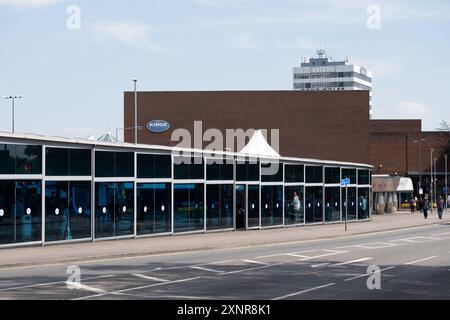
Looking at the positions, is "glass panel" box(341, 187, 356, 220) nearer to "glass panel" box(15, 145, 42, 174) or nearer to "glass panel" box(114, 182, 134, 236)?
"glass panel" box(114, 182, 134, 236)

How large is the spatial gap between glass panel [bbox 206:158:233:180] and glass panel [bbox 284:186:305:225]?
6006 millimetres

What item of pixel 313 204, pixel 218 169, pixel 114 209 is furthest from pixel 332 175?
pixel 114 209

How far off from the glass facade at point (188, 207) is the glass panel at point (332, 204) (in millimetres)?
14227

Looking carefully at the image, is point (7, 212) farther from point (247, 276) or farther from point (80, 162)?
point (247, 276)

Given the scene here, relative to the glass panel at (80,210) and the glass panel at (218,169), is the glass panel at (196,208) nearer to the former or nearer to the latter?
the glass panel at (218,169)

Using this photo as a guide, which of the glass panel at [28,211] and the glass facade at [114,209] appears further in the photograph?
the glass facade at [114,209]

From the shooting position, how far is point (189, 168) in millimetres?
37875

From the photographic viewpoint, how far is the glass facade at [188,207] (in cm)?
3728

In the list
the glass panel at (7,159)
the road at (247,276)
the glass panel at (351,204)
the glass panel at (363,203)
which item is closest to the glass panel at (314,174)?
the glass panel at (351,204)

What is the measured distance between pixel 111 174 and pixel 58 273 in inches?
460

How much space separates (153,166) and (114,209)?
3139 mm

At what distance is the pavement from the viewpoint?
17.2 m
